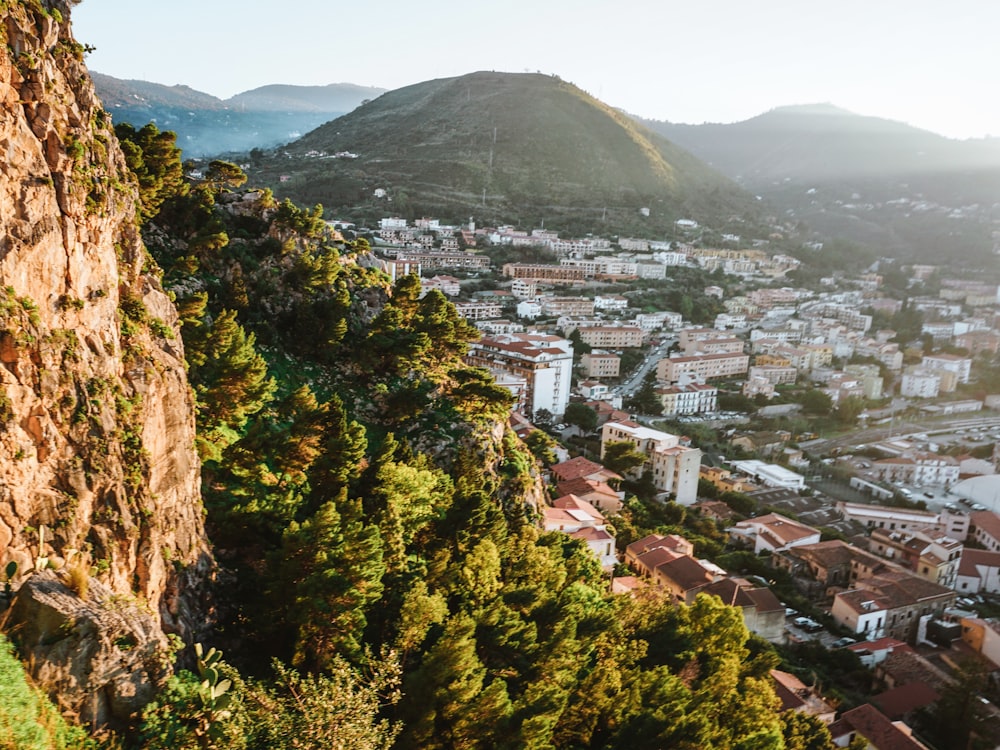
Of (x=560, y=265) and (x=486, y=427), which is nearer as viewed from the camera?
(x=486, y=427)

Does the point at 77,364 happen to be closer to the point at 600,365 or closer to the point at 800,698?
the point at 800,698

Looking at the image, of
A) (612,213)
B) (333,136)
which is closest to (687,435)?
(612,213)

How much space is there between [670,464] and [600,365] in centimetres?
2169

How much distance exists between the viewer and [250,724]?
7.13 m

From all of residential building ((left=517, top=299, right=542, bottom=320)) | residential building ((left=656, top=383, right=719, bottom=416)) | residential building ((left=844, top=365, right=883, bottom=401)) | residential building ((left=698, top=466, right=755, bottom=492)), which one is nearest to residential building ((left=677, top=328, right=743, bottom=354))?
residential building ((left=656, top=383, right=719, bottom=416))

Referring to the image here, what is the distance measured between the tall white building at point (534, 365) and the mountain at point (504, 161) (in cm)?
4699

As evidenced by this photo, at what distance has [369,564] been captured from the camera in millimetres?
10391

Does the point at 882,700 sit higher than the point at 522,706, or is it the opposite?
the point at 522,706

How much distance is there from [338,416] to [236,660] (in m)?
5.15

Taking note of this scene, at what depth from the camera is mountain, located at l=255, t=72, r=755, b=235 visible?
98.8 meters

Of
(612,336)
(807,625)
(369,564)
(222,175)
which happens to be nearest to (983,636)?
(807,625)

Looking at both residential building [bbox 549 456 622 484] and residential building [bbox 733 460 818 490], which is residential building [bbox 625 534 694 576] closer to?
residential building [bbox 549 456 622 484]

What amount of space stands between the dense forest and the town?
520 centimetres

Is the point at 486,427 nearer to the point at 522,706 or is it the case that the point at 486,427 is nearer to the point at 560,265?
the point at 522,706
